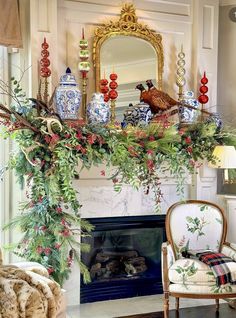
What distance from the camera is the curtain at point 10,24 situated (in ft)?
11.3

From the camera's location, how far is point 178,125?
3910 mm

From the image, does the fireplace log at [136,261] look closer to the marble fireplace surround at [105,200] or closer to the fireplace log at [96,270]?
the fireplace log at [96,270]

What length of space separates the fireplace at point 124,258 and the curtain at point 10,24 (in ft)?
5.37

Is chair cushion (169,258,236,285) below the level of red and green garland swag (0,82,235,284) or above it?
below

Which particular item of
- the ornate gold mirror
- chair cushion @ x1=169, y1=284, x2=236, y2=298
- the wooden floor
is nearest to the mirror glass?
the ornate gold mirror

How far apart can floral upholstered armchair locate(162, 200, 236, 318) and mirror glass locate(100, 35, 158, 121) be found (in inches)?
39.7

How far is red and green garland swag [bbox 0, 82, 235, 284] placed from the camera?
3217 mm

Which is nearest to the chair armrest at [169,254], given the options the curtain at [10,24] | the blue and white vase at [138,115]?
the blue and white vase at [138,115]

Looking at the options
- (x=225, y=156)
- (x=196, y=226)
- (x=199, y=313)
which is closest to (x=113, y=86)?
(x=225, y=156)

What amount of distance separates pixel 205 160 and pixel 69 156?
1.56 m

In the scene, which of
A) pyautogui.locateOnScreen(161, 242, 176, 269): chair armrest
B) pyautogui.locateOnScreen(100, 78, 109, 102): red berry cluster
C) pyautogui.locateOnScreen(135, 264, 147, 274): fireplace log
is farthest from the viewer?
pyautogui.locateOnScreen(135, 264, 147, 274): fireplace log

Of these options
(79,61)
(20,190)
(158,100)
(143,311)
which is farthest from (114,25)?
(143,311)

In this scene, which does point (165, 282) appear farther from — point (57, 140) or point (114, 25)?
point (114, 25)

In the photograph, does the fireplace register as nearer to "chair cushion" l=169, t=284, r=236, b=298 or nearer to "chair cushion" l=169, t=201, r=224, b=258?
"chair cushion" l=169, t=201, r=224, b=258
